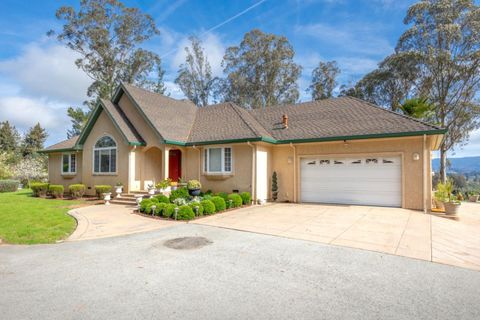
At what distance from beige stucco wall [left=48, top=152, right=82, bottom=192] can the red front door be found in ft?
22.4

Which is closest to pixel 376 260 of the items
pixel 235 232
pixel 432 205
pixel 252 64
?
pixel 235 232

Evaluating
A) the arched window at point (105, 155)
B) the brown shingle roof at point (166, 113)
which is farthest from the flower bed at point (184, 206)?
the arched window at point (105, 155)

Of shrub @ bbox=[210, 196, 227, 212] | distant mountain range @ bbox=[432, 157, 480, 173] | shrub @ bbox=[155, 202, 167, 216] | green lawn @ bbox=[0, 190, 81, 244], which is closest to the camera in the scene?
green lawn @ bbox=[0, 190, 81, 244]

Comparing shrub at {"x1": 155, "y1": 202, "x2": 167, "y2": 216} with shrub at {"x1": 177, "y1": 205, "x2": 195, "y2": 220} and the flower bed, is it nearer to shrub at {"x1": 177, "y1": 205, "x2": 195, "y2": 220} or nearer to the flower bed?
the flower bed

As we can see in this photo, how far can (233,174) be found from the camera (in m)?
14.0

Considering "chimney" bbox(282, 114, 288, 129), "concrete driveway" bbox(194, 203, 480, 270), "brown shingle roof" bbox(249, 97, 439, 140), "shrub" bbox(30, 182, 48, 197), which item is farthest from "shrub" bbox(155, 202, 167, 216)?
"shrub" bbox(30, 182, 48, 197)

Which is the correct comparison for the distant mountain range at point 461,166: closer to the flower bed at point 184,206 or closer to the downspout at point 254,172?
the downspout at point 254,172

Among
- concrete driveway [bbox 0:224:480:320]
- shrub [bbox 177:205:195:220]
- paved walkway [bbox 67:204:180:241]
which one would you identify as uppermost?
shrub [bbox 177:205:195:220]

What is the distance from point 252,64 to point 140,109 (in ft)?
67.2

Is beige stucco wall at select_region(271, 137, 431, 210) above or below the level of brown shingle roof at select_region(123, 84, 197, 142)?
below

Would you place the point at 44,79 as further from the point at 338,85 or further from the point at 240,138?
the point at 338,85

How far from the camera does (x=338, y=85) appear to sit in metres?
34.0

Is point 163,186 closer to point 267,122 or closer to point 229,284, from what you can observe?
point 267,122

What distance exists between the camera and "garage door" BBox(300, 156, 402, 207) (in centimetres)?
1200
